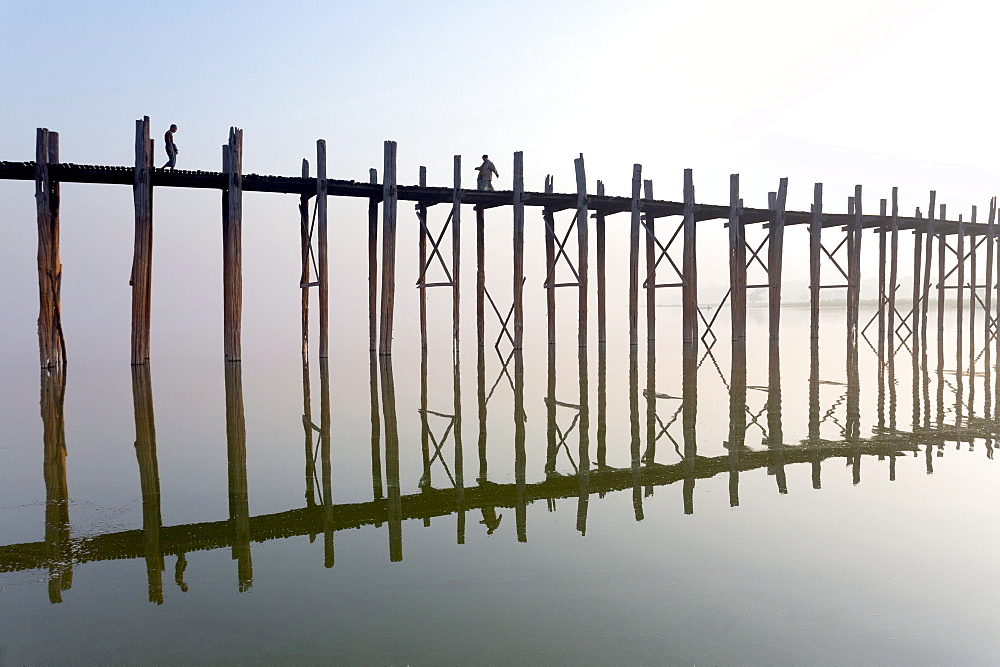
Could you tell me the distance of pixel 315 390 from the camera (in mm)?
11883

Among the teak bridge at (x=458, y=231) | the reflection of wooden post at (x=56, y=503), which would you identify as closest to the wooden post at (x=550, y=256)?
the teak bridge at (x=458, y=231)

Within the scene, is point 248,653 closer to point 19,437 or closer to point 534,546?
point 534,546

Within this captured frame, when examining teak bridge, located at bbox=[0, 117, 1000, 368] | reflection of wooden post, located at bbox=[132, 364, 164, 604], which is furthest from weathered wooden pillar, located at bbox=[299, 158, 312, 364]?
reflection of wooden post, located at bbox=[132, 364, 164, 604]

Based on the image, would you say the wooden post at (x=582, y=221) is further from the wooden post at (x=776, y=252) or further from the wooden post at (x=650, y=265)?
the wooden post at (x=776, y=252)

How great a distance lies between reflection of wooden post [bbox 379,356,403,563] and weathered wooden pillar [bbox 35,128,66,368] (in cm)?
766

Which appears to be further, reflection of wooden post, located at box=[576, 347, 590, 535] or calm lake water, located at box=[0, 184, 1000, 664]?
reflection of wooden post, located at box=[576, 347, 590, 535]

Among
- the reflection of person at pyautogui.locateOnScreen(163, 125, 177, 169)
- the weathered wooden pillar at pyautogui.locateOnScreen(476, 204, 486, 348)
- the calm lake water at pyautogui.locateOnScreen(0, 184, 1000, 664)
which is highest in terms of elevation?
the reflection of person at pyautogui.locateOnScreen(163, 125, 177, 169)

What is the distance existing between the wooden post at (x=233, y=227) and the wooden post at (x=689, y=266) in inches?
438

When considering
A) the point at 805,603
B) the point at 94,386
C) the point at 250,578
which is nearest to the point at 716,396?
the point at 805,603

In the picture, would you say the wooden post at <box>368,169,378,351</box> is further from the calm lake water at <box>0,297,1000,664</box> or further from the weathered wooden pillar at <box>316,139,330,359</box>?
the calm lake water at <box>0,297,1000,664</box>

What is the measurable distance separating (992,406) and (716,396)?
3.72m

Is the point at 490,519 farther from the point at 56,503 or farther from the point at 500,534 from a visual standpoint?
the point at 56,503

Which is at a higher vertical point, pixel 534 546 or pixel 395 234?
pixel 395 234

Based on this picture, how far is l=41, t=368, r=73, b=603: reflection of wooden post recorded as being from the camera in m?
3.91
